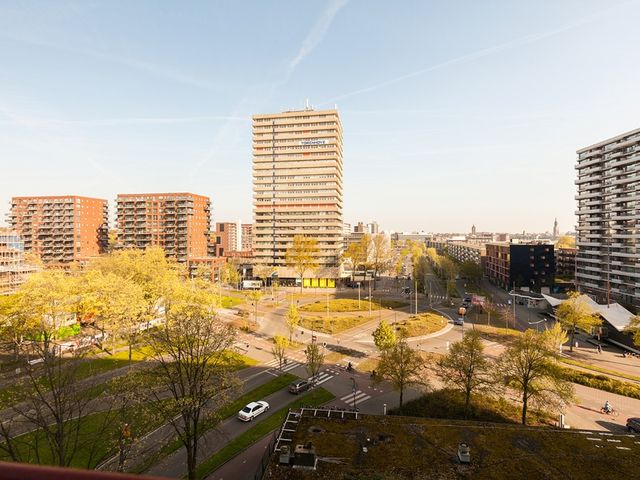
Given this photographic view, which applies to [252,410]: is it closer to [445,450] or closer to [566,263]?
[445,450]

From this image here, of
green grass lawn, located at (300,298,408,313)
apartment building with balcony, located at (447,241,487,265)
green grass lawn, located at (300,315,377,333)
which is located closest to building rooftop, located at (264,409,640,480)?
green grass lawn, located at (300,315,377,333)

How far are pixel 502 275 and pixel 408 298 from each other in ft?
125

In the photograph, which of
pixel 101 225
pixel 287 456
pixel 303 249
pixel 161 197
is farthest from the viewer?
pixel 101 225

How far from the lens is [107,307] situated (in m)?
47.4

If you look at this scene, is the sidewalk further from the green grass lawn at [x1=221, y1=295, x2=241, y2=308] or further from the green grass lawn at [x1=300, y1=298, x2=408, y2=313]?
the green grass lawn at [x1=221, y1=295, x2=241, y2=308]

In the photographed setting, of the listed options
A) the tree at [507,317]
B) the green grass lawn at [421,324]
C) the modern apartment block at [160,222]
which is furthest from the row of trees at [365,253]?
the modern apartment block at [160,222]

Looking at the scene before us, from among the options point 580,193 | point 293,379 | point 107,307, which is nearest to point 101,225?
point 107,307

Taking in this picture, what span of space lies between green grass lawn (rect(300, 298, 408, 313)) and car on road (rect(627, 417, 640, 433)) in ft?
158

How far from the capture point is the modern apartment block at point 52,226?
406 ft

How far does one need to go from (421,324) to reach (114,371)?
4916cm

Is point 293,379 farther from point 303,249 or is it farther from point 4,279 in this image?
point 4,279

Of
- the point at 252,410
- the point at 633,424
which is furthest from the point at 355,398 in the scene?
the point at 633,424

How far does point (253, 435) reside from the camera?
30359 mm

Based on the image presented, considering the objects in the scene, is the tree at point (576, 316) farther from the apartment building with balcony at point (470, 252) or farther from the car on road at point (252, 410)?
the apartment building with balcony at point (470, 252)
